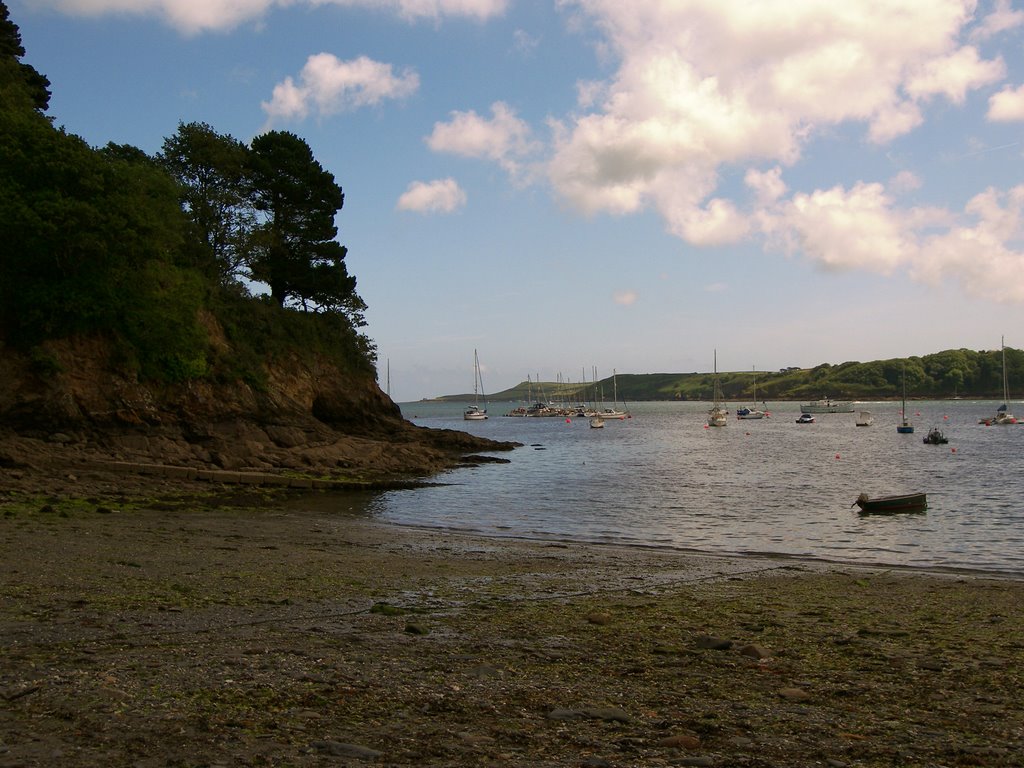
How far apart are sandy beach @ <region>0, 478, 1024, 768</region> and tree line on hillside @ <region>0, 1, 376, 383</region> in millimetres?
21306

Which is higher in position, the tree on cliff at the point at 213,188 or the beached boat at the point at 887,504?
the tree on cliff at the point at 213,188

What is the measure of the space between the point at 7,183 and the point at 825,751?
119 feet

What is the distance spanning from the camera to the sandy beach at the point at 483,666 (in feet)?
17.9

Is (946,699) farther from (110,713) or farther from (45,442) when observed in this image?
(45,442)

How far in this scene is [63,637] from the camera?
8133 millimetres

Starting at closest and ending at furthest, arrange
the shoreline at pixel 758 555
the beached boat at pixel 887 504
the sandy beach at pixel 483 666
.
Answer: the sandy beach at pixel 483 666 < the shoreline at pixel 758 555 < the beached boat at pixel 887 504

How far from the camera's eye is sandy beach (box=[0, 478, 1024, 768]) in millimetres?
5461

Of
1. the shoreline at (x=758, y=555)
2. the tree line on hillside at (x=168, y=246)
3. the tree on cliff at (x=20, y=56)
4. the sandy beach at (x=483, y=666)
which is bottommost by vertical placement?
the shoreline at (x=758, y=555)

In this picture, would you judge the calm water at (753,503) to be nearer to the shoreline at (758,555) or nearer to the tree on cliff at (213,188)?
the shoreline at (758,555)

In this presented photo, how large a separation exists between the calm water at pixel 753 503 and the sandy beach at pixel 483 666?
763 centimetres

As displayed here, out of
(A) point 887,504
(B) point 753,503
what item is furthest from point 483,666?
(B) point 753,503

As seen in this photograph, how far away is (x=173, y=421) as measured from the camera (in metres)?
37.5

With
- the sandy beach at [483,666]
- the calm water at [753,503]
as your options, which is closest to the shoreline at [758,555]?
the calm water at [753,503]

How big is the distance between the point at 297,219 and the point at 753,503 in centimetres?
3591
